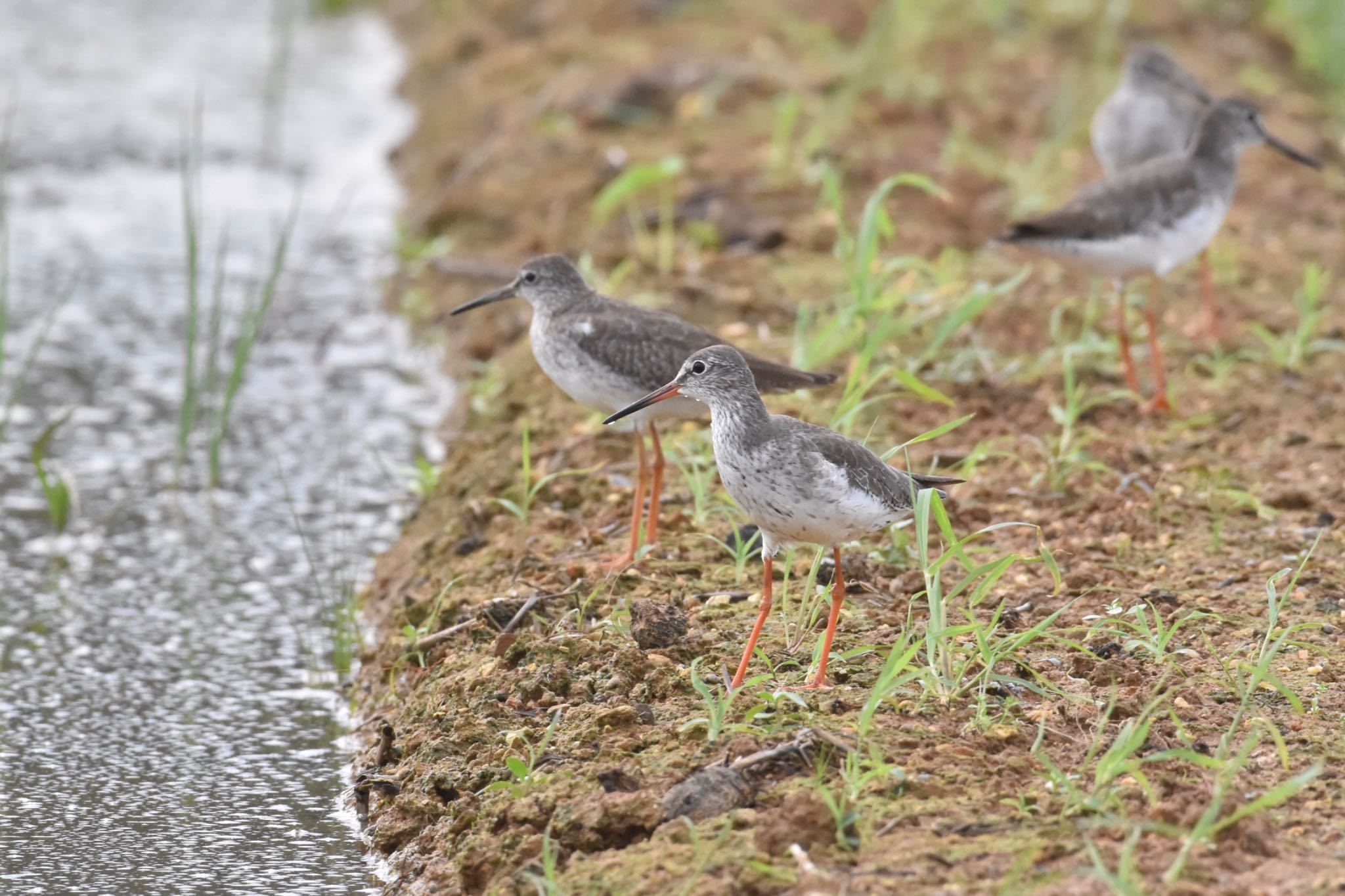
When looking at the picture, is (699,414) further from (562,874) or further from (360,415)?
(360,415)

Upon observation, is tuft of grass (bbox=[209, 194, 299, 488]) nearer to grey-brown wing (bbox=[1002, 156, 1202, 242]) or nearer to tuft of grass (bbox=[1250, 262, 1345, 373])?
grey-brown wing (bbox=[1002, 156, 1202, 242])

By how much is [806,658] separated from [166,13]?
12.4 meters

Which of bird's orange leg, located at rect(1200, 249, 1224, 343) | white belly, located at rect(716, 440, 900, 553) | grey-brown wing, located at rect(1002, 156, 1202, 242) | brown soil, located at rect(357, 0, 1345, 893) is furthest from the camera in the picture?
bird's orange leg, located at rect(1200, 249, 1224, 343)

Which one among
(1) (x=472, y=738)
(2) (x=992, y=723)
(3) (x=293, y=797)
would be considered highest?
(2) (x=992, y=723)

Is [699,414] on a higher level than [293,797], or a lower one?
higher

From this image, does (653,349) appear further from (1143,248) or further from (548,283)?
(1143,248)

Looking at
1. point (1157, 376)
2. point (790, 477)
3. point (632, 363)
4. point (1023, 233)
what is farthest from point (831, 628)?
point (1157, 376)

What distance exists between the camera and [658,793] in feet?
15.2

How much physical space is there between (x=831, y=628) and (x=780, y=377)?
1.33m

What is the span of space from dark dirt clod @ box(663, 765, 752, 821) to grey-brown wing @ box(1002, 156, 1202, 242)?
11.4 feet

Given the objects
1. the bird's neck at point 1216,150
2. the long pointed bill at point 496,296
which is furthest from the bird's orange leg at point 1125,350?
the long pointed bill at point 496,296

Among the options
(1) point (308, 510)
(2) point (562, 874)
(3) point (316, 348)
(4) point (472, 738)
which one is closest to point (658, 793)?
(2) point (562, 874)

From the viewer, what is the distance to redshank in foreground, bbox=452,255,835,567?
20.4ft

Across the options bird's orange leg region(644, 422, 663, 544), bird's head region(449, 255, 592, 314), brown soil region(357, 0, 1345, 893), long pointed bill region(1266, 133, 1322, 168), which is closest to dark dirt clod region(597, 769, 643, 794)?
brown soil region(357, 0, 1345, 893)
